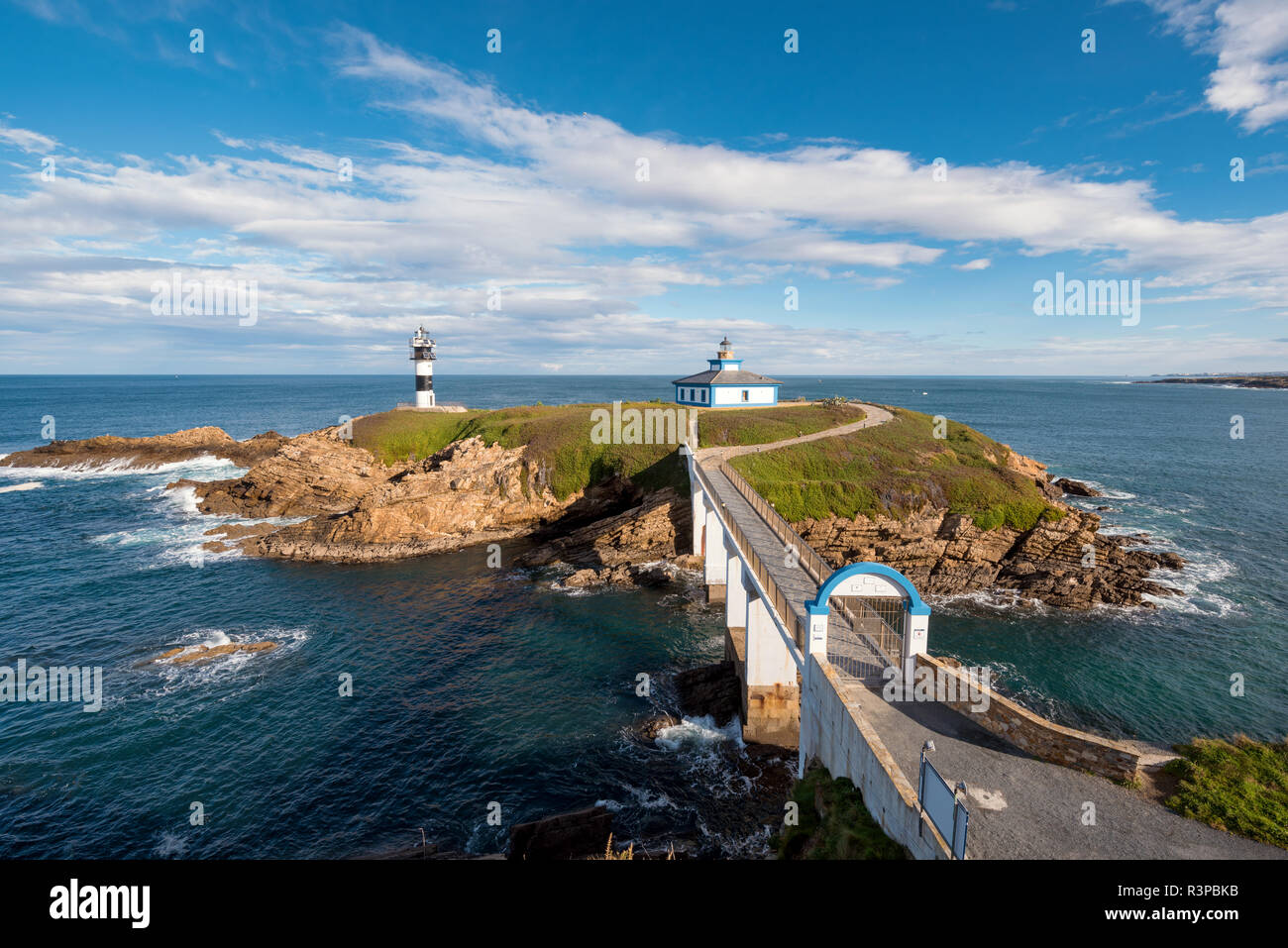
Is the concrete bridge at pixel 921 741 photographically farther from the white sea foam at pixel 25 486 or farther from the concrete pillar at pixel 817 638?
the white sea foam at pixel 25 486

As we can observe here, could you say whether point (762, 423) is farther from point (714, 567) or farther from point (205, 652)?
point (205, 652)

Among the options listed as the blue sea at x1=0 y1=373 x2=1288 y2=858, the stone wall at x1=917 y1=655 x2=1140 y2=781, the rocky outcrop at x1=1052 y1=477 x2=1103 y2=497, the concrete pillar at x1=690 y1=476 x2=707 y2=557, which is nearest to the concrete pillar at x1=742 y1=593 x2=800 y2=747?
the blue sea at x1=0 y1=373 x2=1288 y2=858

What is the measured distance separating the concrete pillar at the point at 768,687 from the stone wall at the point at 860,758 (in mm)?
5110

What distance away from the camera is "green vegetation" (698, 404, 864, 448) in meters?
53.9

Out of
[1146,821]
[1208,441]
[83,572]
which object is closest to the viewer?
[1146,821]

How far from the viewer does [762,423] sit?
55750 millimetres

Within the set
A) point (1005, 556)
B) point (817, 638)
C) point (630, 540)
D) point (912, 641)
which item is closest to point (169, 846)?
point (817, 638)

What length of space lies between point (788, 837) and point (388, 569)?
3418 centimetres

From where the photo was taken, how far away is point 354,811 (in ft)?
63.3

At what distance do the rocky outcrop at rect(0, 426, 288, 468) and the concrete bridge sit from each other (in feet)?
230

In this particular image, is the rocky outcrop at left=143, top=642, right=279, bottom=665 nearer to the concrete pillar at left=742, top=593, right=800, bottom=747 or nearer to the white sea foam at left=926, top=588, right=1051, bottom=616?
the concrete pillar at left=742, top=593, right=800, bottom=747

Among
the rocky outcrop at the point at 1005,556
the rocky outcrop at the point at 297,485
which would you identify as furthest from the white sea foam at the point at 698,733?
the rocky outcrop at the point at 297,485
